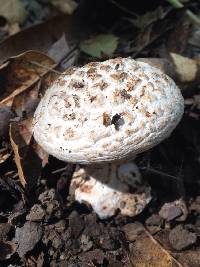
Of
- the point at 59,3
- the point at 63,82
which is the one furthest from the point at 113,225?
the point at 59,3

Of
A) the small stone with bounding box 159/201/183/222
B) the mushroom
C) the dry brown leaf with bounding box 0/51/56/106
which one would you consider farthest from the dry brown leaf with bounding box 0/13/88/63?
the small stone with bounding box 159/201/183/222

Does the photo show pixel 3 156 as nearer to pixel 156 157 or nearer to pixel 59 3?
pixel 156 157

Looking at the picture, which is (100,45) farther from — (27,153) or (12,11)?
(27,153)

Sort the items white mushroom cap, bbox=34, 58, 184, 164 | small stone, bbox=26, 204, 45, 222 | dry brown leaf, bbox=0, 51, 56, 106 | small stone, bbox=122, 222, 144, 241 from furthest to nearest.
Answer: dry brown leaf, bbox=0, 51, 56, 106
small stone, bbox=122, 222, 144, 241
small stone, bbox=26, 204, 45, 222
white mushroom cap, bbox=34, 58, 184, 164

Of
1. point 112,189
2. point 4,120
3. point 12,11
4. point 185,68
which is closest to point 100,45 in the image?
point 185,68

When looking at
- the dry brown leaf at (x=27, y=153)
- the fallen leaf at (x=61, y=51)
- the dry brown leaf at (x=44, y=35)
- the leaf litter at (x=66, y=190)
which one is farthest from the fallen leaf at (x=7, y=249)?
the fallen leaf at (x=61, y=51)

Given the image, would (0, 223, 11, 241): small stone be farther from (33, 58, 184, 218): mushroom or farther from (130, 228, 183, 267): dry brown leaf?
(130, 228, 183, 267): dry brown leaf
